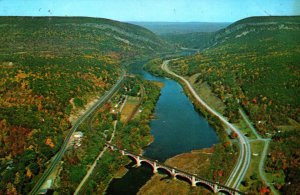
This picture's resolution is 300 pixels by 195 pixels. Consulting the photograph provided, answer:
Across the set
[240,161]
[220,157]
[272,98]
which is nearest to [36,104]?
[220,157]

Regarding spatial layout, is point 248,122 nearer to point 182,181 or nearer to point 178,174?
point 178,174

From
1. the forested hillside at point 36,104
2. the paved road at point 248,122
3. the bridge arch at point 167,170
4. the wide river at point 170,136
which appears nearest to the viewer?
the wide river at point 170,136

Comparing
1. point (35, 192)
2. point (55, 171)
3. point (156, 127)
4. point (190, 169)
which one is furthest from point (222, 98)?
point (35, 192)

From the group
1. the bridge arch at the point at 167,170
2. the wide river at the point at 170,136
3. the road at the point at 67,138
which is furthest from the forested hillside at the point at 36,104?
the bridge arch at the point at 167,170

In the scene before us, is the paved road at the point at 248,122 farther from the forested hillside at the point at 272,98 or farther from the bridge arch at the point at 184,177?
the bridge arch at the point at 184,177

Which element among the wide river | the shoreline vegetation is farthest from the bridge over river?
the shoreline vegetation

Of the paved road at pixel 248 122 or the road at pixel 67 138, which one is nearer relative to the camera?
the road at pixel 67 138

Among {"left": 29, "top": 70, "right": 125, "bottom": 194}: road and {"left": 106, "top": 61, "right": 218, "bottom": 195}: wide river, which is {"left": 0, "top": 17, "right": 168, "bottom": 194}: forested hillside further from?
{"left": 106, "top": 61, "right": 218, "bottom": 195}: wide river
